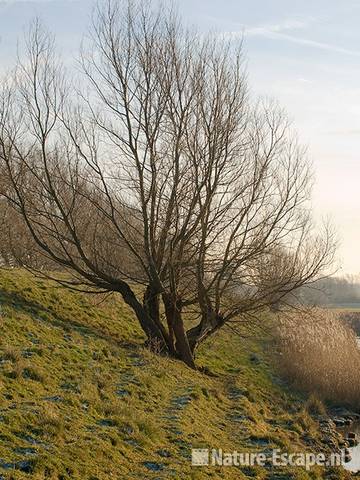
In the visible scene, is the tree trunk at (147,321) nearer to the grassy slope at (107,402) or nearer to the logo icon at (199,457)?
the grassy slope at (107,402)

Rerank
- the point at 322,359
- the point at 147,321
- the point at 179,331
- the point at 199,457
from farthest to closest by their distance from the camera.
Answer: the point at 322,359, the point at 179,331, the point at 147,321, the point at 199,457

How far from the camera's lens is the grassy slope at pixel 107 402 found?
797cm

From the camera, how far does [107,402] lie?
421 inches

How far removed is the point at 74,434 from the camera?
8.53m

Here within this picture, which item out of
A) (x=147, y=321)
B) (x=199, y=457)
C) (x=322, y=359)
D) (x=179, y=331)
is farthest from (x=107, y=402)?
(x=322, y=359)

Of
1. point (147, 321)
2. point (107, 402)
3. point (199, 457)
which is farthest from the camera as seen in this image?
point (147, 321)

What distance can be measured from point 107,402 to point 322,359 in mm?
12152

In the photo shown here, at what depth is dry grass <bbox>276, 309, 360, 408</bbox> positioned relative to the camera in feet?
63.6

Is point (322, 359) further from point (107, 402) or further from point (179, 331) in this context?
point (107, 402)

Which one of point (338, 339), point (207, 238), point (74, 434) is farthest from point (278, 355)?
point (74, 434)

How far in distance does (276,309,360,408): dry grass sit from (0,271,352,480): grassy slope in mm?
1172

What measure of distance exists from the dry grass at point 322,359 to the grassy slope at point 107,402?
1.17m

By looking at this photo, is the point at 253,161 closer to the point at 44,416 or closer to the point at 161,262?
the point at 161,262

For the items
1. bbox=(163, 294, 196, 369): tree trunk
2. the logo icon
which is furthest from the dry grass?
the logo icon
